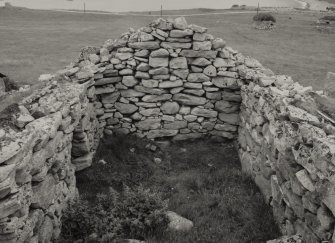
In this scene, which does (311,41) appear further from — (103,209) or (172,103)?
(103,209)

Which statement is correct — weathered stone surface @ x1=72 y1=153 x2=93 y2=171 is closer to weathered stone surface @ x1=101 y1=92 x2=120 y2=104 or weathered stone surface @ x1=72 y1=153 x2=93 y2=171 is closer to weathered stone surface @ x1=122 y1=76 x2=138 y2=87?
weathered stone surface @ x1=101 y1=92 x2=120 y2=104

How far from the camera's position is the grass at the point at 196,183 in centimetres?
655

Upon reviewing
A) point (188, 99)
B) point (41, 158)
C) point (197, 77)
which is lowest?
point (188, 99)

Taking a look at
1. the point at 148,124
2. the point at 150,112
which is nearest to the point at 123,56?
the point at 150,112

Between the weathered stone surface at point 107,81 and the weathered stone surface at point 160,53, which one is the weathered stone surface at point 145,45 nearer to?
the weathered stone surface at point 160,53

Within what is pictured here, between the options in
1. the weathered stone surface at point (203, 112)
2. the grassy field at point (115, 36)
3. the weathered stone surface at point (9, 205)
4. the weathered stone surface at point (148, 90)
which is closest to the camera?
the weathered stone surface at point (9, 205)

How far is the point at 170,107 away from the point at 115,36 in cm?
1232

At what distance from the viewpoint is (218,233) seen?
21.2 ft

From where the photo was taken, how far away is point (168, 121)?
1036 centimetres

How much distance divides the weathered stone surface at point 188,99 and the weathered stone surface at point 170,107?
0.16 m

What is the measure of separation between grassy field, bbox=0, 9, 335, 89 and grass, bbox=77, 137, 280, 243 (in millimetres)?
4853

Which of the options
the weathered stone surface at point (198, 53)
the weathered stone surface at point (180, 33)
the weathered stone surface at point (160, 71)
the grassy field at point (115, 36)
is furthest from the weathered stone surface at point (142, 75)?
the grassy field at point (115, 36)

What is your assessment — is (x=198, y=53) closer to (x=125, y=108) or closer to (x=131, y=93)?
(x=131, y=93)

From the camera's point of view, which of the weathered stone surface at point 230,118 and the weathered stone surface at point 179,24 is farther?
the weathered stone surface at point 230,118
